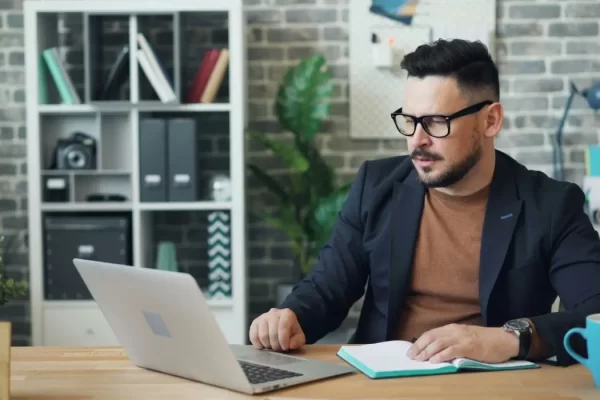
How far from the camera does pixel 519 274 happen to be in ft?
6.44

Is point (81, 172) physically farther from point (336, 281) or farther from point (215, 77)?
point (336, 281)

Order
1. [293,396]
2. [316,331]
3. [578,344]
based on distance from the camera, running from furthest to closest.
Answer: [316,331] → [578,344] → [293,396]

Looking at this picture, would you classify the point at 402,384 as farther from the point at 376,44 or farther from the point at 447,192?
the point at 376,44

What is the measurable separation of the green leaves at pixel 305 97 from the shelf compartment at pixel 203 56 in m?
0.30

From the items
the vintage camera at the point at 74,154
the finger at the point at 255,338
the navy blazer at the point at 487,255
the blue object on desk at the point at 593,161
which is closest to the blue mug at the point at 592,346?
the navy blazer at the point at 487,255

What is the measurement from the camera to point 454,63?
6.66 feet

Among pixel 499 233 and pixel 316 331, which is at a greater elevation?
pixel 499 233

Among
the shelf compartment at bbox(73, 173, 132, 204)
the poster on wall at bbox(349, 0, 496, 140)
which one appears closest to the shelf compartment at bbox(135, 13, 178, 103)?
the shelf compartment at bbox(73, 173, 132, 204)

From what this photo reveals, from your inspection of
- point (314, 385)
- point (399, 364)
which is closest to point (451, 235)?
point (399, 364)

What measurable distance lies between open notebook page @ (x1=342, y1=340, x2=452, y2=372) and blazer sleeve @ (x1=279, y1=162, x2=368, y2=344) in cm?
25

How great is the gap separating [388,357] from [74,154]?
2.49 m

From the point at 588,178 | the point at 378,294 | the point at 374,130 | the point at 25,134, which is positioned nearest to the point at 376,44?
the point at 374,130

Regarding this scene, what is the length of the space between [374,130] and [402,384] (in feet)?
8.71

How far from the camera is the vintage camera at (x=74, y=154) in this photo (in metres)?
3.74
